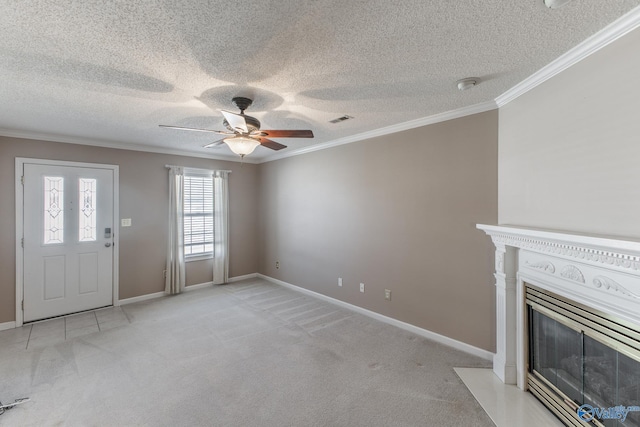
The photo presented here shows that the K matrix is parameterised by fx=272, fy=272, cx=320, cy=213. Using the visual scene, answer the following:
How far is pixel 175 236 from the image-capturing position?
4.91 metres

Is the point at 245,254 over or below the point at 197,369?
over

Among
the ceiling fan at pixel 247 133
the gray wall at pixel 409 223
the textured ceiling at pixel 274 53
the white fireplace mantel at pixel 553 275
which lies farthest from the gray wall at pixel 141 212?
the white fireplace mantel at pixel 553 275

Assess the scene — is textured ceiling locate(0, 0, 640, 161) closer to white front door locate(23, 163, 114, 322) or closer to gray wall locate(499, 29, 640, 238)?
gray wall locate(499, 29, 640, 238)

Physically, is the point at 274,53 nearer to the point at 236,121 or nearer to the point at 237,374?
the point at 236,121

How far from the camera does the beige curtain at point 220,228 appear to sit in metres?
5.41

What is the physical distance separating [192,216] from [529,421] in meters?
5.31

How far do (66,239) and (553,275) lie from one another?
5.75 meters

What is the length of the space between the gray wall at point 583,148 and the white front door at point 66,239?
544 cm

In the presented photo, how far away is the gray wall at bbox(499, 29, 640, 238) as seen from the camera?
5.01ft

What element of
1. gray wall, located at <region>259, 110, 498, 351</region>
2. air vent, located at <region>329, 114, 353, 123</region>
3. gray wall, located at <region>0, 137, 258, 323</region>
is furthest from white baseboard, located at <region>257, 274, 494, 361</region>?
air vent, located at <region>329, 114, 353, 123</region>

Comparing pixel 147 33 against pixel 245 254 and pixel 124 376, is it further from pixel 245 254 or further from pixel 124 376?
pixel 245 254

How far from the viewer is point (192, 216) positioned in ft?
17.1

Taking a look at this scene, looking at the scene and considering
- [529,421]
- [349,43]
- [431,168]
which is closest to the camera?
[349,43]

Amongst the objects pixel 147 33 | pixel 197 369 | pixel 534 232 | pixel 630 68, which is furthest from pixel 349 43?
pixel 197 369
